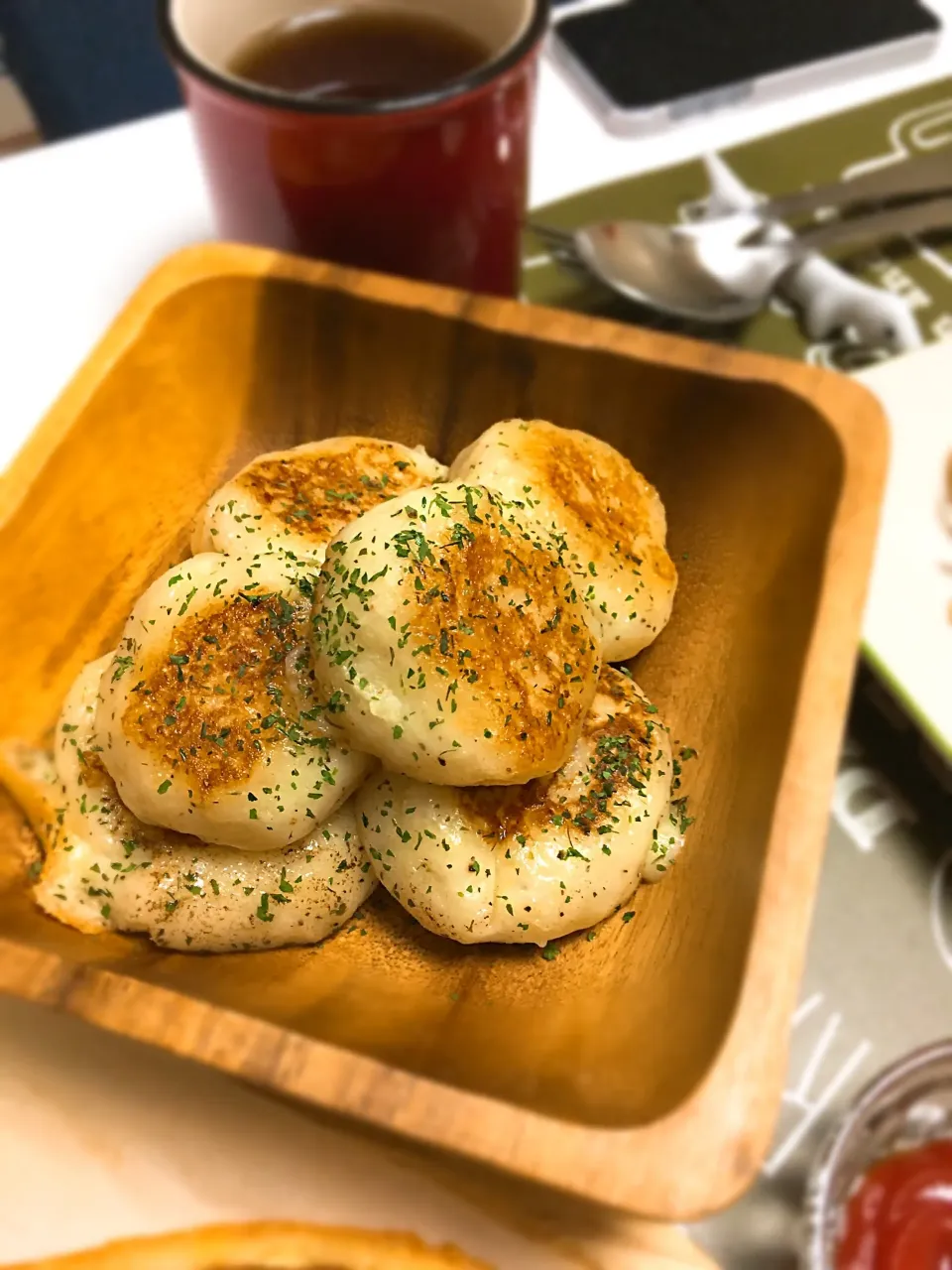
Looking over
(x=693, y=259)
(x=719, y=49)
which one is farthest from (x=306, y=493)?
(x=719, y=49)

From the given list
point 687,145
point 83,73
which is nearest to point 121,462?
point 687,145

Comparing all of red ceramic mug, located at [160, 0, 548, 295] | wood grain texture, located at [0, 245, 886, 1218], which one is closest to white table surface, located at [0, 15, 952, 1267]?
wood grain texture, located at [0, 245, 886, 1218]

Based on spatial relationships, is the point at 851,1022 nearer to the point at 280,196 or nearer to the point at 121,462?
the point at 121,462

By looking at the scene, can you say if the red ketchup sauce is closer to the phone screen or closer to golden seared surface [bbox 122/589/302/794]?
golden seared surface [bbox 122/589/302/794]

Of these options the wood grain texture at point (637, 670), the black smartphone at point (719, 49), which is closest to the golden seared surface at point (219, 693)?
the wood grain texture at point (637, 670)

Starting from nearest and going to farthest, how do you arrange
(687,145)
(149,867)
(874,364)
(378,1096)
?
1. (378,1096)
2. (149,867)
3. (874,364)
4. (687,145)

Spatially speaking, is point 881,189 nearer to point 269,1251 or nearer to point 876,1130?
point 876,1130
